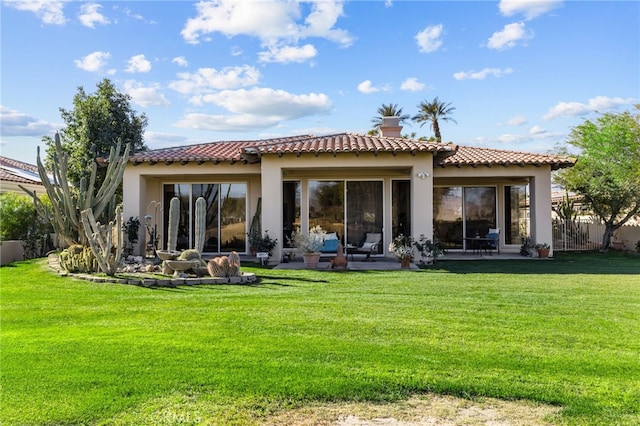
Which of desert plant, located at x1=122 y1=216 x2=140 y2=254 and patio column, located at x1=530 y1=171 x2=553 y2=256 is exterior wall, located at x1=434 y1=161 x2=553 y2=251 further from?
desert plant, located at x1=122 y1=216 x2=140 y2=254

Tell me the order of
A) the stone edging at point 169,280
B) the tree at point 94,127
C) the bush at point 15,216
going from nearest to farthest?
the stone edging at point 169,280 < the bush at point 15,216 < the tree at point 94,127

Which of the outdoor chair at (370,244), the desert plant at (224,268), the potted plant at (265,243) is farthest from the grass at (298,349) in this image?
the outdoor chair at (370,244)

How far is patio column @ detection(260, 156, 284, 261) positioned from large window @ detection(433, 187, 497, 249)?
7.39 metres

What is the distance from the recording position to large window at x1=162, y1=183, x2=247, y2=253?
17.8 meters

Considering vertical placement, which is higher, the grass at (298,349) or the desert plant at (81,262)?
the desert plant at (81,262)

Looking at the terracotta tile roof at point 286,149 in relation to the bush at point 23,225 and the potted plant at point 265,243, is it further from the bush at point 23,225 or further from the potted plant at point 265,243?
the bush at point 23,225

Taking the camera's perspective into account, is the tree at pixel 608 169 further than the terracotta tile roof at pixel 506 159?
Yes

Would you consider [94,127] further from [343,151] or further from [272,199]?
[343,151]

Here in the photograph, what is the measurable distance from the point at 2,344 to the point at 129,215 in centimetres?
1141

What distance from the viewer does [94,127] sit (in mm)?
21500

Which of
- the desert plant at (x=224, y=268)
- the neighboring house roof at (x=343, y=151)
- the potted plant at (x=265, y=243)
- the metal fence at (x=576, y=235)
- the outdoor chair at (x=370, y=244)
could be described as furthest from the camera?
the metal fence at (x=576, y=235)

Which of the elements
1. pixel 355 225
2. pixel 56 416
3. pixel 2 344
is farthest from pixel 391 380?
pixel 355 225

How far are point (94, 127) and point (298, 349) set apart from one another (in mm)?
20103

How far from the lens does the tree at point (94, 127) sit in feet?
69.8
